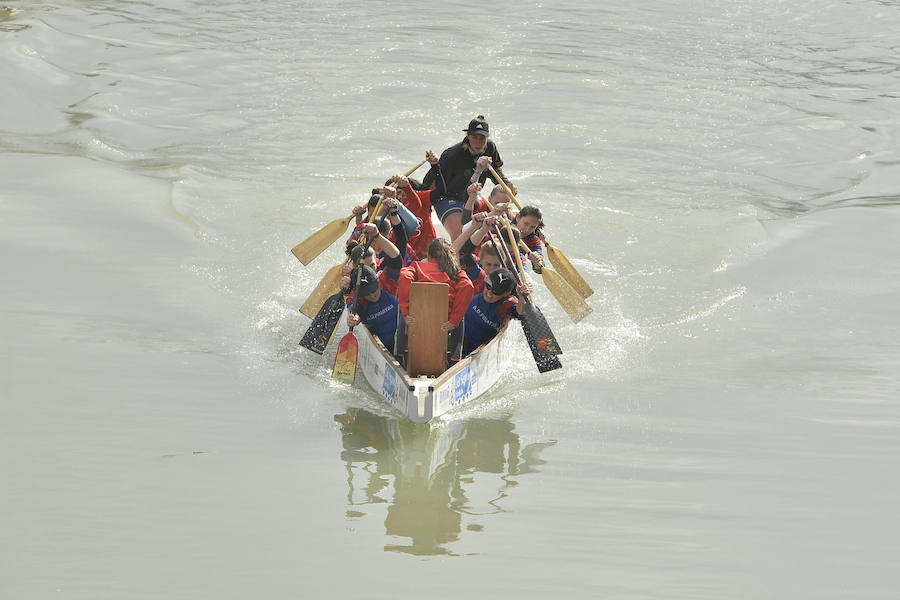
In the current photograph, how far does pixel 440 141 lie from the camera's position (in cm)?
1783

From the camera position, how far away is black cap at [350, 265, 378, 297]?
8680mm

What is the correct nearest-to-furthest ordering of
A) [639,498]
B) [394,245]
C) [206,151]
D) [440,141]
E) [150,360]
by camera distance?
[639,498] < [150,360] < [394,245] < [206,151] < [440,141]

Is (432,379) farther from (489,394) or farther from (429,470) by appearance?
(489,394)

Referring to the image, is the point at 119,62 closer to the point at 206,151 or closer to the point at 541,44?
the point at 206,151

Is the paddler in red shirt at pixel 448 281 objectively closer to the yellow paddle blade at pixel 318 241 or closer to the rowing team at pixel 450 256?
the rowing team at pixel 450 256

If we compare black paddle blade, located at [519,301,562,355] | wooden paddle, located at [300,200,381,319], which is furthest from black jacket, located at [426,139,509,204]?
black paddle blade, located at [519,301,562,355]

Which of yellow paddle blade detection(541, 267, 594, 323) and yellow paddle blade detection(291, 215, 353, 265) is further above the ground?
→ yellow paddle blade detection(291, 215, 353, 265)

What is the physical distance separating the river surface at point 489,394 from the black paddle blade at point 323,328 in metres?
0.29

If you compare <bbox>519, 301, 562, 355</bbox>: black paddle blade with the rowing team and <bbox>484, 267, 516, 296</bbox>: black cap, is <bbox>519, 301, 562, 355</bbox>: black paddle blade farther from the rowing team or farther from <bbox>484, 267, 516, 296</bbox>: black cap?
<bbox>484, 267, 516, 296</bbox>: black cap

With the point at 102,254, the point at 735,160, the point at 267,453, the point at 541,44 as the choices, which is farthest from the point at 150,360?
the point at 541,44

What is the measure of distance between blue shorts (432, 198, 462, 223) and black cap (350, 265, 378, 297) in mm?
2939

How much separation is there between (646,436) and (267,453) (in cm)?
293

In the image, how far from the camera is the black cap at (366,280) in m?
8.68

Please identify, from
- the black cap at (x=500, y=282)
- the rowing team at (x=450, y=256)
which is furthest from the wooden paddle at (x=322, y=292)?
the black cap at (x=500, y=282)
